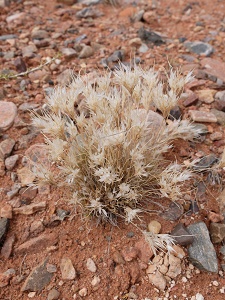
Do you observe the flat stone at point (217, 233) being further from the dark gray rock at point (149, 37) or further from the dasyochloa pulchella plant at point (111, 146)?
the dark gray rock at point (149, 37)

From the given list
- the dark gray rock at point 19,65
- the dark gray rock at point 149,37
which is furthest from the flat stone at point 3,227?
the dark gray rock at point 149,37

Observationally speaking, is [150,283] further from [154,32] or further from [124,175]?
[154,32]

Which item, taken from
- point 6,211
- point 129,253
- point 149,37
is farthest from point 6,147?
point 149,37

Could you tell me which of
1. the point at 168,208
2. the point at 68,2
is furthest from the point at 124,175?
the point at 68,2

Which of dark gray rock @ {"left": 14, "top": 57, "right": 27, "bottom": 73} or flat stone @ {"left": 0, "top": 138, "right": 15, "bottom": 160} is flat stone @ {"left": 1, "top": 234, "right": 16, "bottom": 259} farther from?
dark gray rock @ {"left": 14, "top": 57, "right": 27, "bottom": 73}

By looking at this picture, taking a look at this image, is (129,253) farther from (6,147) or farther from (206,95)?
(206,95)

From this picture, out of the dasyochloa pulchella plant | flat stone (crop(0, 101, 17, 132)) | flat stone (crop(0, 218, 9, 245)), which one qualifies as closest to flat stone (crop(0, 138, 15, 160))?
flat stone (crop(0, 101, 17, 132))
